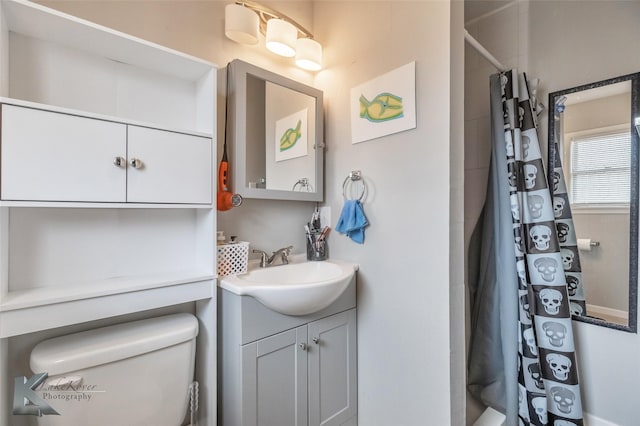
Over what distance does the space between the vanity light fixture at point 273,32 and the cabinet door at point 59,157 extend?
0.75 metres

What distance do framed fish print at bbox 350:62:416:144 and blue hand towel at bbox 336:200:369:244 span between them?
0.34m

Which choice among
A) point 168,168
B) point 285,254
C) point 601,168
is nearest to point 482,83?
point 601,168

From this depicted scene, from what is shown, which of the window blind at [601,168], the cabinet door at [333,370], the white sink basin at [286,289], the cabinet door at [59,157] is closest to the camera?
the cabinet door at [59,157]

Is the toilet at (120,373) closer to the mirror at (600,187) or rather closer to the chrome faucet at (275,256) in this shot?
A: the chrome faucet at (275,256)

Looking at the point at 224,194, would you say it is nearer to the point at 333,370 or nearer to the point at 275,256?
the point at 275,256

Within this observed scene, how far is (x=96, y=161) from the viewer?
0.90m

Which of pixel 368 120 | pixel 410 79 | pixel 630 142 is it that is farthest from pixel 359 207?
→ pixel 630 142

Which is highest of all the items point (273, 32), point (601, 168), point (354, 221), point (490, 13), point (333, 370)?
point (490, 13)

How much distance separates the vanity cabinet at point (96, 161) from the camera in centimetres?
79

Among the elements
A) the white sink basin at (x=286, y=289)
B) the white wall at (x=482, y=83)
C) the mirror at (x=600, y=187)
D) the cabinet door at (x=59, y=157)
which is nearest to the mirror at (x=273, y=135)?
the white sink basin at (x=286, y=289)

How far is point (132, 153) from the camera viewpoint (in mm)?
965

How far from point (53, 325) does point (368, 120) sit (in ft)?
4.71

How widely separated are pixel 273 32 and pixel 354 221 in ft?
3.47

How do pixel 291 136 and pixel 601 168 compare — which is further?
pixel 291 136
